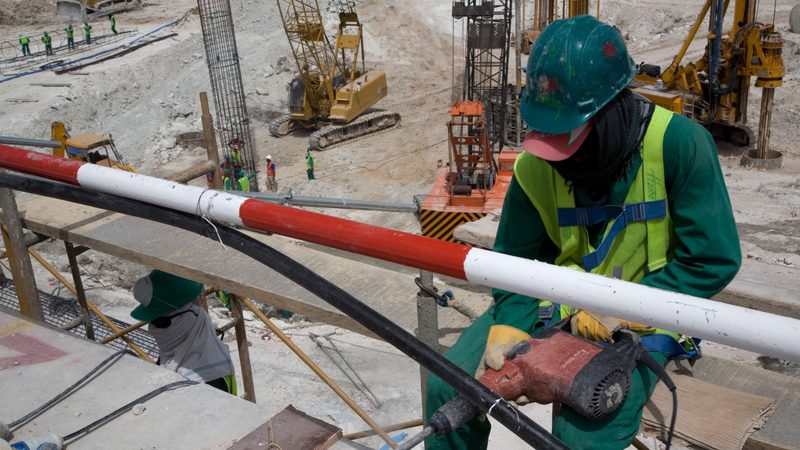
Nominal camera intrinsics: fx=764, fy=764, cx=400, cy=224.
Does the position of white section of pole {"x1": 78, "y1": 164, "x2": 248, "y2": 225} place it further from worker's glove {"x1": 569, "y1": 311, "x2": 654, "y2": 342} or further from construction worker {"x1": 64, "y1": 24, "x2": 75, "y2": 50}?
construction worker {"x1": 64, "y1": 24, "x2": 75, "y2": 50}

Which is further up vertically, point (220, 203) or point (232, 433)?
point (220, 203)

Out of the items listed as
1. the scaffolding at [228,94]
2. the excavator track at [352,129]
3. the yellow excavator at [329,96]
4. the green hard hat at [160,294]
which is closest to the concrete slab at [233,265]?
the green hard hat at [160,294]

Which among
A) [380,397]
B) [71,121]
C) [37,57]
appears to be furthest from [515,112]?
[37,57]

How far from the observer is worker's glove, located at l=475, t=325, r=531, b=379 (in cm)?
230

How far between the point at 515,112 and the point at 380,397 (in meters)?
14.2

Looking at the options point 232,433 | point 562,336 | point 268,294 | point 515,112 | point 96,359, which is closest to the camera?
point 562,336

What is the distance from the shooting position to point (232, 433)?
9.23ft

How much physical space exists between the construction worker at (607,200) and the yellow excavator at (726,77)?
14.8m

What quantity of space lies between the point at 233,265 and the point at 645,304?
11.5ft

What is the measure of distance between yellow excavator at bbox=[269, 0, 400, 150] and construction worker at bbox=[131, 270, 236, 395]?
56.3ft

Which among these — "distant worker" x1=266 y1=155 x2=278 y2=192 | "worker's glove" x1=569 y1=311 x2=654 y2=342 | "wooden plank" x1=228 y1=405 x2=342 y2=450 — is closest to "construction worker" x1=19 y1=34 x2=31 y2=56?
"distant worker" x1=266 y1=155 x2=278 y2=192

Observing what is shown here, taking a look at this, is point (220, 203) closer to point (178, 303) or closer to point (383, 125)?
point (178, 303)

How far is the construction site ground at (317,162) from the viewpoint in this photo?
4.70 m

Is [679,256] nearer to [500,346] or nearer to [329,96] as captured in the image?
[500,346]
